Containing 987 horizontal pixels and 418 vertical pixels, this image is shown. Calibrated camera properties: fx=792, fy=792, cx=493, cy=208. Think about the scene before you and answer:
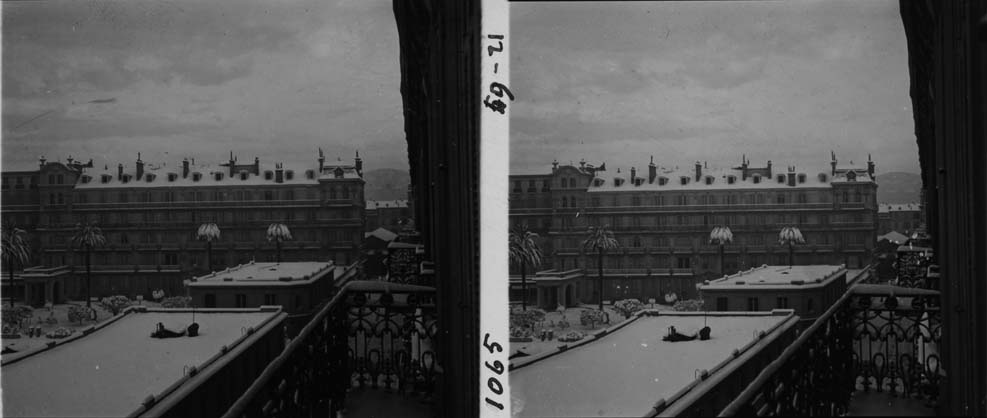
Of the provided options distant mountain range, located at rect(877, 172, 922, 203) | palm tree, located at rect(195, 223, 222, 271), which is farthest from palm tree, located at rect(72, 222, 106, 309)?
distant mountain range, located at rect(877, 172, 922, 203)

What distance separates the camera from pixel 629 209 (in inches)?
87.7

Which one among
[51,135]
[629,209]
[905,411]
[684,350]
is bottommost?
Result: [905,411]

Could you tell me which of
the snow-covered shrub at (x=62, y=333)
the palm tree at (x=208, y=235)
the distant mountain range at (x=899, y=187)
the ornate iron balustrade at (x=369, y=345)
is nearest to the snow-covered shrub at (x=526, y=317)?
the ornate iron balustrade at (x=369, y=345)

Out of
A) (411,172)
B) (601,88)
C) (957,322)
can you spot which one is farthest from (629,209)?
(957,322)

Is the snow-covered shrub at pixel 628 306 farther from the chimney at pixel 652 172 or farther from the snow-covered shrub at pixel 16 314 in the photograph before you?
the snow-covered shrub at pixel 16 314

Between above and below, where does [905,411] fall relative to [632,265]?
below

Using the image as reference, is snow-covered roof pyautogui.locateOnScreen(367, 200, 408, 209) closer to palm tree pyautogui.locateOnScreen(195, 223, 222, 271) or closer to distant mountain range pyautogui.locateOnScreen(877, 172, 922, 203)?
palm tree pyautogui.locateOnScreen(195, 223, 222, 271)

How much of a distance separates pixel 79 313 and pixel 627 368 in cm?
155

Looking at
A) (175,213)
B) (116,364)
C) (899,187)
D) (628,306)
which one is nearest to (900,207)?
(899,187)

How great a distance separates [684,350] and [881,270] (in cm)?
60

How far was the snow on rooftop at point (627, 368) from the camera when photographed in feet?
7.11

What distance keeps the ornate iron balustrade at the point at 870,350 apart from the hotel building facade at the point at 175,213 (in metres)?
1.34

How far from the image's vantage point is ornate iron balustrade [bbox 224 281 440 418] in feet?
7.36

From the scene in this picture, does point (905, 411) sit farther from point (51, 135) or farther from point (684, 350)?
point (51, 135)
